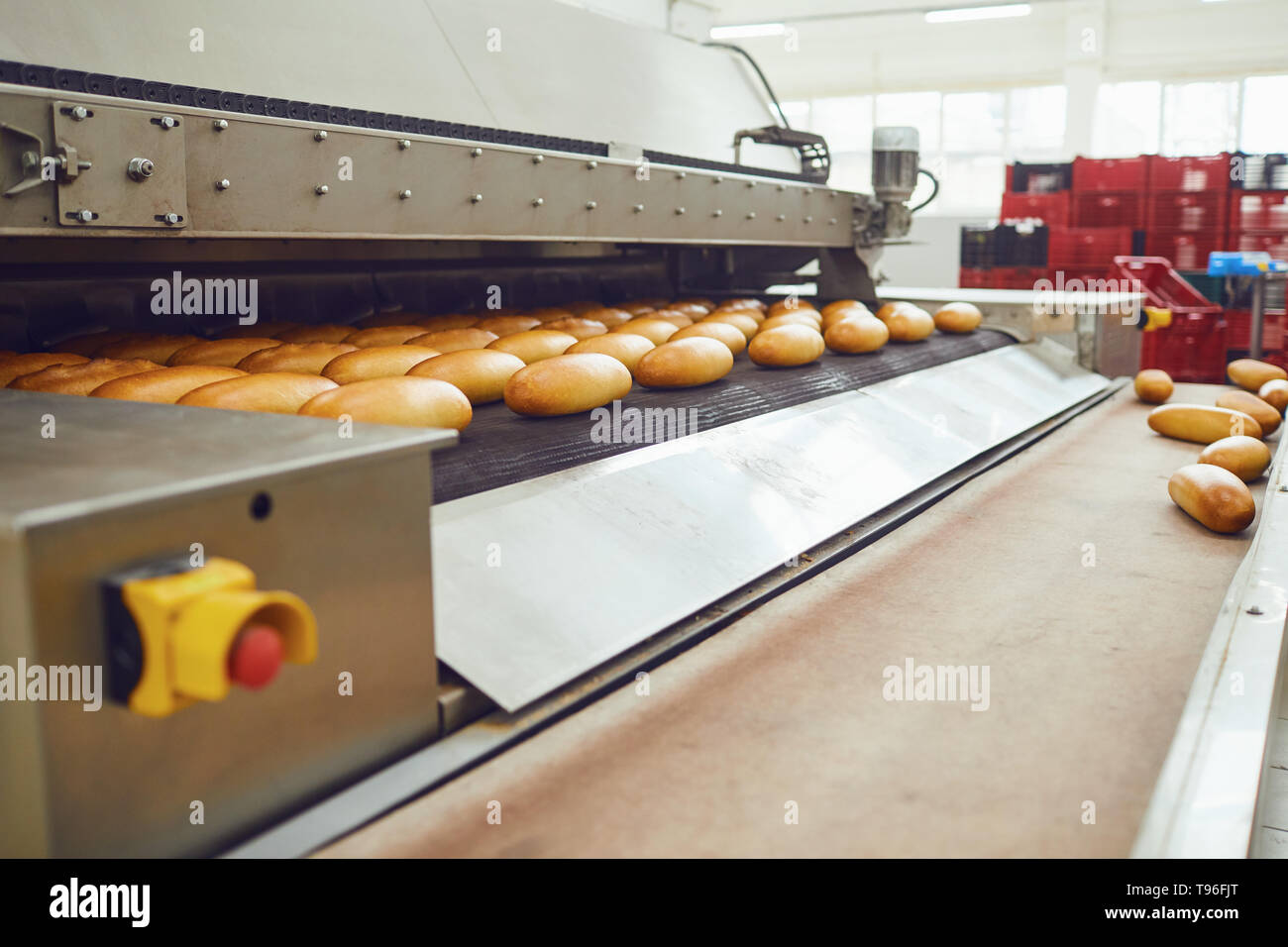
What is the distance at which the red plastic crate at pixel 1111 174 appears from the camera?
6672mm

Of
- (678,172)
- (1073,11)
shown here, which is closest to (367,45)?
(678,172)

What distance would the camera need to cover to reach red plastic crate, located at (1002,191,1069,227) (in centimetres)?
689

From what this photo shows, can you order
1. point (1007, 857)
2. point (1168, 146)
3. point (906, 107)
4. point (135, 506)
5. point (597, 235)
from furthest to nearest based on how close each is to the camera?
point (906, 107) → point (1168, 146) → point (597, 235) → point (1007, 857) → point (135, 506)

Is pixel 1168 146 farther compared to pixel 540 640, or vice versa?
pixel 1168 146

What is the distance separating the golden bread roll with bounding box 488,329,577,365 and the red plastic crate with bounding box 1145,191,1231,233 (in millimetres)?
6072

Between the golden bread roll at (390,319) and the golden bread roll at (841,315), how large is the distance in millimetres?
982

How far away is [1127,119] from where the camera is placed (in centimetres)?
995

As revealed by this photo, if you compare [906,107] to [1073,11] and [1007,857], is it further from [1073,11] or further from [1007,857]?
[1007,857]

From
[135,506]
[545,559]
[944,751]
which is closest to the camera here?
[135,506]

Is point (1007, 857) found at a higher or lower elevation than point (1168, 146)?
lower

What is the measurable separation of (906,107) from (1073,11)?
1.93 meters

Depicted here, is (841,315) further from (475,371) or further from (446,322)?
(475,371)

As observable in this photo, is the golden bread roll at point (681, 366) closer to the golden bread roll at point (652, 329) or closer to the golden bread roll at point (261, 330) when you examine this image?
the golden bread roll at point (652, 329)

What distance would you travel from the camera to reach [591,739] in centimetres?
90
